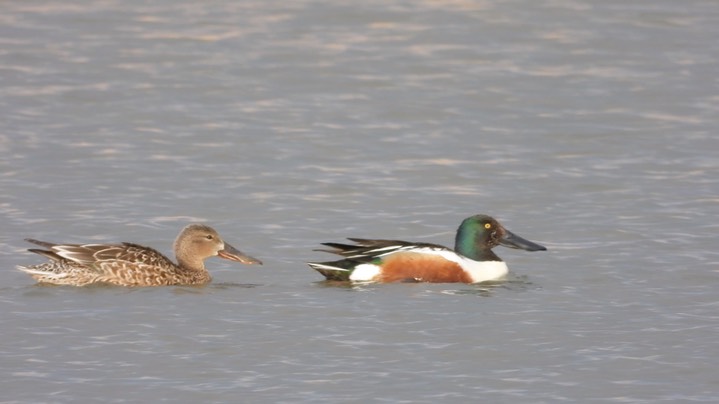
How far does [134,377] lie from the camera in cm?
957

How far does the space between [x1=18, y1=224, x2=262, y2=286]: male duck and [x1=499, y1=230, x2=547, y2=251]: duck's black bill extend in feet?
6.31

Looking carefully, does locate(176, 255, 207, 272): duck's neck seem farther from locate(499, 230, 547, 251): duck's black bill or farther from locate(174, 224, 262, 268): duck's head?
locate(499, 230, 547, 251): duck's black bill

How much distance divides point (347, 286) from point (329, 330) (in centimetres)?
165

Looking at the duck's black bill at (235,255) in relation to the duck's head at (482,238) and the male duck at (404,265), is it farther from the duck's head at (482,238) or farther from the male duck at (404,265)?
the duck's head at (482,238)

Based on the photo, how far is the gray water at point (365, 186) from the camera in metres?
9.86

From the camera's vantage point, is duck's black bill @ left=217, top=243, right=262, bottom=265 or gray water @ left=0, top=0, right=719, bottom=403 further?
duck's black bill @ left=217, top=243, right=262, bottom=265

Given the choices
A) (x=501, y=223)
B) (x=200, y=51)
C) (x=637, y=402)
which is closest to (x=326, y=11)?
(x=200, y=51)

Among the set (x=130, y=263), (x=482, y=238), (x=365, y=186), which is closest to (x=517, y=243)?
(x=482, y=238)

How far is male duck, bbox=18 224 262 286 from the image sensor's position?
1212 centimetres

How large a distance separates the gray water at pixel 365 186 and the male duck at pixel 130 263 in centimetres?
20

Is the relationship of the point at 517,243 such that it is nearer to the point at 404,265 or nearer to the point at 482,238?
the point at 482,238

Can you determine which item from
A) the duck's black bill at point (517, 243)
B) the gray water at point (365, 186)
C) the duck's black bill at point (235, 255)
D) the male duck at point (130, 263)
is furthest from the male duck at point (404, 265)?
the male duck at point (130, 263)

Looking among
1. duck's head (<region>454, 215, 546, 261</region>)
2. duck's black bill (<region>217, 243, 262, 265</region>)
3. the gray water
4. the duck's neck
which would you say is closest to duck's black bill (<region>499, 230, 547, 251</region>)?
duck's head (<region>454, 215, 546, 261</region>)

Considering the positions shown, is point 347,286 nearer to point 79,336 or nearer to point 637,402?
point 79,336
